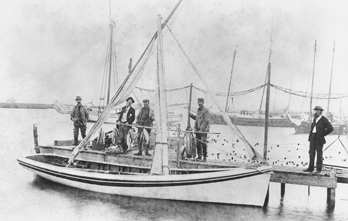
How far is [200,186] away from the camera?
11008 mm

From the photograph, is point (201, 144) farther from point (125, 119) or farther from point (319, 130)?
point (319, 130)

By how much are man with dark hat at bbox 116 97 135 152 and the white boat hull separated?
7.27ft

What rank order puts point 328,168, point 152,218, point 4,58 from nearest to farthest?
point 152,218
point 328,168
point 4,58

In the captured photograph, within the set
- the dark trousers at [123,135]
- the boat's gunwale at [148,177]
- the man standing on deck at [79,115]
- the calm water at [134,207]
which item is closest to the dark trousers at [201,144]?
the calm water at [134,207]

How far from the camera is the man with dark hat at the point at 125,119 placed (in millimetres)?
13539

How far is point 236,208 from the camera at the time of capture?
35.7 ft

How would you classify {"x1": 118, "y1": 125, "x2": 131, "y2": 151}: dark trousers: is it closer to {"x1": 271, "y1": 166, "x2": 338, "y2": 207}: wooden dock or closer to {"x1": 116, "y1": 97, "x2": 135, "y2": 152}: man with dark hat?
{"x1": 116, "y1": 97, "x2": 135, "y2": 152}: man with dark hat

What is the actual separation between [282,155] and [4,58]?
Answer: 21451 mm

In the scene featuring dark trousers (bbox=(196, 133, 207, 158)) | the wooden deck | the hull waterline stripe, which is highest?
dark trousers (bbox=(196, 133, 207, 158))

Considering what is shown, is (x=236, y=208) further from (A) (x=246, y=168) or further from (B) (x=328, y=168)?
(B) (x=328, y=168)

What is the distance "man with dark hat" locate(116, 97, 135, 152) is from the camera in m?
13.5

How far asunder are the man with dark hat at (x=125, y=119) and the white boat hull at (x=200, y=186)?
2217 mm

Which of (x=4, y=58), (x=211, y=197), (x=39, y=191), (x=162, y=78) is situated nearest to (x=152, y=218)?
(x=211, y=197)

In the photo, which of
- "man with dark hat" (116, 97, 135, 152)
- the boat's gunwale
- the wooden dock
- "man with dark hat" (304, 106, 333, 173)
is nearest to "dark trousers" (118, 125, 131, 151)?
"man with dark hat" (116, 97, 135, 152)
